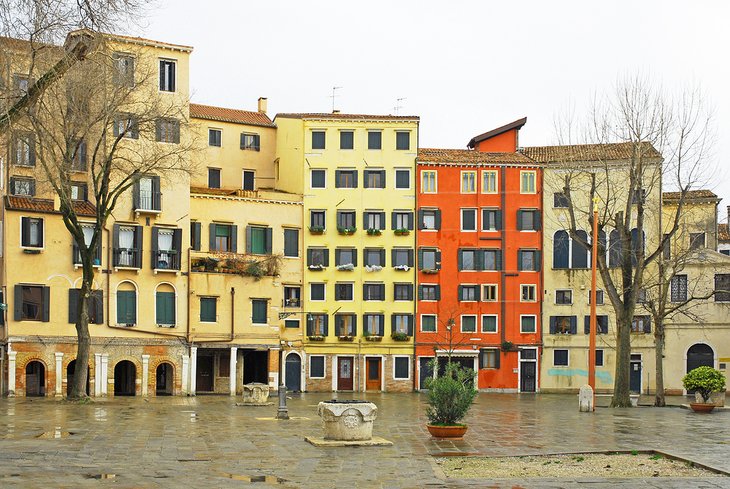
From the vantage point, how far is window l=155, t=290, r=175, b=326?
63250 millimetres

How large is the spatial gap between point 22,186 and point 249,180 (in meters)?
18.7

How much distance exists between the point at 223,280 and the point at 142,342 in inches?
261

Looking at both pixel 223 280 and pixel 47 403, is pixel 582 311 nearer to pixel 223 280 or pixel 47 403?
pixel 223 280

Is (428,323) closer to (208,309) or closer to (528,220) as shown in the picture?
(528,220)

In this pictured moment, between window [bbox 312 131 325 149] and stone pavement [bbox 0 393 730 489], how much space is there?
1212 inches

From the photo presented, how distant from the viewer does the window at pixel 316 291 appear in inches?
2810

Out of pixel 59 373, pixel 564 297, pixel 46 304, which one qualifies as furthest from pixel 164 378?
pixel 564 297

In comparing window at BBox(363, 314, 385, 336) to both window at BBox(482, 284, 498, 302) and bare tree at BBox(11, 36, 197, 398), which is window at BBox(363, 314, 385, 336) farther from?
bare tree at BBox(11, 36, 197, 398)

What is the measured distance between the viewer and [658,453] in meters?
24.5

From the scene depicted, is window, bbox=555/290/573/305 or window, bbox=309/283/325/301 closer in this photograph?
window, bbox=309/283/325/301

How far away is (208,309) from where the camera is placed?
65.5m

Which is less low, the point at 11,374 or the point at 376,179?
the point at 376,179

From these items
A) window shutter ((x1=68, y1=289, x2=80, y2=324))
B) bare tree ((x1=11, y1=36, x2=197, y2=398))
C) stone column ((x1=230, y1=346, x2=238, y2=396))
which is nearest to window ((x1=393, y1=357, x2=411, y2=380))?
stone column ((x1=230, y1=346, x2=238, y2=396))

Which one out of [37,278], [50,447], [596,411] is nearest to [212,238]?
[37,278]
